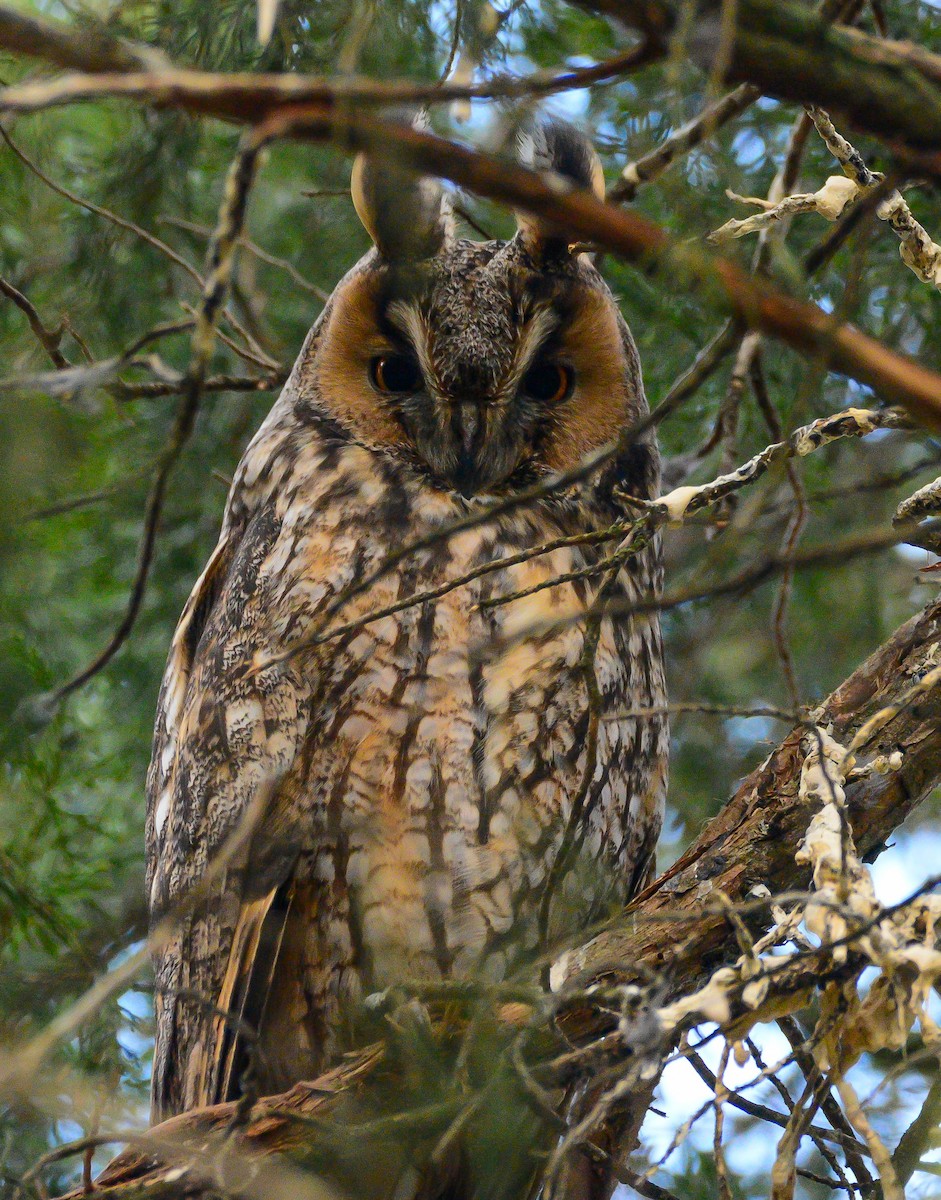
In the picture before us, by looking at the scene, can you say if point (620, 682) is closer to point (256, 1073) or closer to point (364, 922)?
point (364, 922)

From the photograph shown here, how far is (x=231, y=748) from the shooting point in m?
2.15

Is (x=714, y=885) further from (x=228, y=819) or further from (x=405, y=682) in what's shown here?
(x=228, y=819)

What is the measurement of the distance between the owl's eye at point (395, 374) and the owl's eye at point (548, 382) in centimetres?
23

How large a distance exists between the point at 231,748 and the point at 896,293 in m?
1.92

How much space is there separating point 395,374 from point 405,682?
680 millimetres

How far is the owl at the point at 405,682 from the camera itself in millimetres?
2104

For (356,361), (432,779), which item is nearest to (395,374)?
(356,361)

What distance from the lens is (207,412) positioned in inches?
133

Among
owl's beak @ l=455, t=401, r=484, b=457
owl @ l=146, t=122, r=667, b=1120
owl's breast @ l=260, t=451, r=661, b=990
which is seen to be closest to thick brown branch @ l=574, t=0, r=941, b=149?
owl @ l=146, t=122, r=667, b=1120

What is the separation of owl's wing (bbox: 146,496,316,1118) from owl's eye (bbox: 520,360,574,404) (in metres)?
0.58

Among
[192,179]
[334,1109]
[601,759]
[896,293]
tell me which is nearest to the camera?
[334,1109]

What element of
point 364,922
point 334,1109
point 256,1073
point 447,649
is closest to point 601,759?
point 447,649

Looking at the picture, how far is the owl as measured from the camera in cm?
210

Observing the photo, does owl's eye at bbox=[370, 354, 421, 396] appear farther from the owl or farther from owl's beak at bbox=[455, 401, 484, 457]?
owl's beak at bbox=[455, 401, 484, 457]
